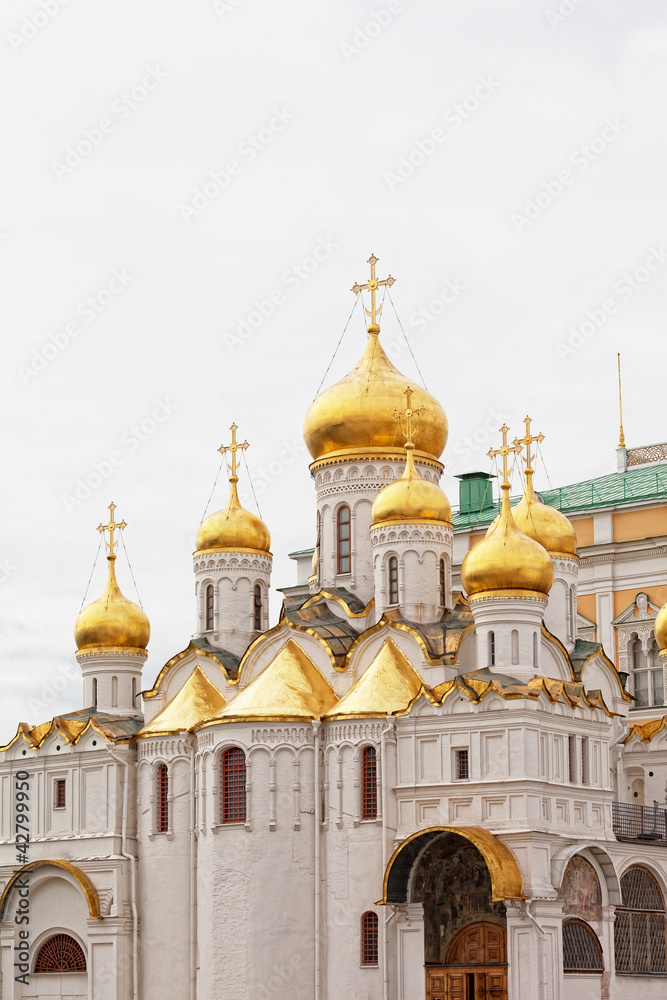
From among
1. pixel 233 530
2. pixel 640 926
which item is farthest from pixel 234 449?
pixel 640 926

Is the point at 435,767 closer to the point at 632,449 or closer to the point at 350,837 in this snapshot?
the point at 350,837

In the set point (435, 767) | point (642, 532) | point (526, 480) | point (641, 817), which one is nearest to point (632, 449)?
point (642, 532)

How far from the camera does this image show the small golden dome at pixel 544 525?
39.9m

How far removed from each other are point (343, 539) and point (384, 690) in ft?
18.7

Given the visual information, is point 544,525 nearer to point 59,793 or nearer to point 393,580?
point 393,580

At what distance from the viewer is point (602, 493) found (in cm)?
4969

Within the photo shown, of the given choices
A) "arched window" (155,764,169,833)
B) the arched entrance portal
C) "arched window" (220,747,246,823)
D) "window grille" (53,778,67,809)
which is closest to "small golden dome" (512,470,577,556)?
the arched entrance portal

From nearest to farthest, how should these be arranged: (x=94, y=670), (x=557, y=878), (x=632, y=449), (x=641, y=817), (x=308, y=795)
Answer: (x=557, y=878) < (x=308, y=795) < (x=641, y=817) < (x=94, y=670) < (x=632, y=449)

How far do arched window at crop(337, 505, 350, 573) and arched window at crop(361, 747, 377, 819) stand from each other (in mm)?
6143

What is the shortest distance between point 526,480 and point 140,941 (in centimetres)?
1315

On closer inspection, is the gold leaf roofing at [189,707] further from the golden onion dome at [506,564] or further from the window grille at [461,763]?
the golden onion dome at [506,564]

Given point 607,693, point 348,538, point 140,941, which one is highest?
point 348,538

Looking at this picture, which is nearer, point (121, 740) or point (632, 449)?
point (121, 740)

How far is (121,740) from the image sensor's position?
38.3m
